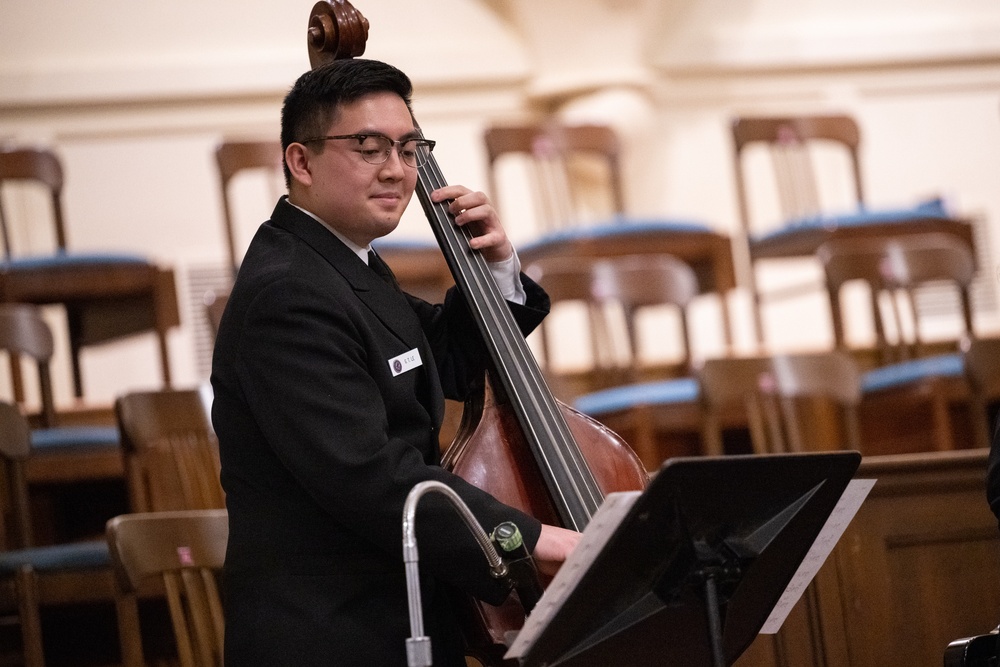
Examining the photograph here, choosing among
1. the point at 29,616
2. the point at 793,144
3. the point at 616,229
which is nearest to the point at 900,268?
the point at 616,229

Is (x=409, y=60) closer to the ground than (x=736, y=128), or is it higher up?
higher up

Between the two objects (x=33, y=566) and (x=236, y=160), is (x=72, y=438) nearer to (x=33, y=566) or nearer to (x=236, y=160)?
(x=33, y=566)

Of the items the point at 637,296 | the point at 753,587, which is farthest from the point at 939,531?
the point at 637,296

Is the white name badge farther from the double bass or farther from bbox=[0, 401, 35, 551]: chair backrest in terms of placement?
bbox=[0, 401, 35, 551]: chair backrest

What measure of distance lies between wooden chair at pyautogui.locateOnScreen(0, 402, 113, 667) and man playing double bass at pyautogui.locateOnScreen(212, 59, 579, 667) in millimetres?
1402

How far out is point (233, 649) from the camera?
174 centimetres

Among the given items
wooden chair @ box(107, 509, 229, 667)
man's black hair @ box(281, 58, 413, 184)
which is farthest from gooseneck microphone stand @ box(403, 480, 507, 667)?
wooden chair @ box(107, 509, 229, 667)

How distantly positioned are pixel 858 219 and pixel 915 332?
0.49 metres

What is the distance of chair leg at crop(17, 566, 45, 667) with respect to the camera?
2.84m

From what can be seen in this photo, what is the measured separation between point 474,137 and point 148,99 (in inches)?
60.5

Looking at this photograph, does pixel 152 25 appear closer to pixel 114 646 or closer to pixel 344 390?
pixel 114 646

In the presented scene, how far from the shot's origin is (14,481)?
335cm

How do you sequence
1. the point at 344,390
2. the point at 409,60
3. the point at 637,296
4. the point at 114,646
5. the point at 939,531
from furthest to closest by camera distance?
the point at 409,60 < the point at 637,296 < the point at 114,646 < the point at 939,531 < the point at 344,390

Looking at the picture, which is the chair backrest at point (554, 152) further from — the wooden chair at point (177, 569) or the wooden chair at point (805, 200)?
the wooden chair at point (177, 569)
